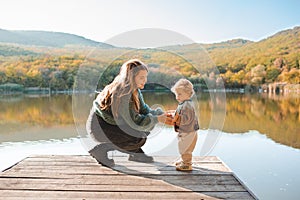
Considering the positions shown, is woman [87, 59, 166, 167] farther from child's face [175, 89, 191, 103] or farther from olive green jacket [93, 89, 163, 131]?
child's face [175, 89, 191, 103]

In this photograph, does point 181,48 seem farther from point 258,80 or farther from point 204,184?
point 258,80

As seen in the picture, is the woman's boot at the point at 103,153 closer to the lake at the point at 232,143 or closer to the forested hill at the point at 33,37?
the lake at the point at 232,143

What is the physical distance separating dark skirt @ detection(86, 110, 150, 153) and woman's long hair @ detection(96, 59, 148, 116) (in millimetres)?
171

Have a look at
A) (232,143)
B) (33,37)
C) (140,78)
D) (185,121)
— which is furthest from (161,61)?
(33,37)

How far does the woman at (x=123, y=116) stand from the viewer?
2.97 metres

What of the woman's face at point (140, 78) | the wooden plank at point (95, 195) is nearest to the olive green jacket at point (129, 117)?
the woman's face at point (140, 78)

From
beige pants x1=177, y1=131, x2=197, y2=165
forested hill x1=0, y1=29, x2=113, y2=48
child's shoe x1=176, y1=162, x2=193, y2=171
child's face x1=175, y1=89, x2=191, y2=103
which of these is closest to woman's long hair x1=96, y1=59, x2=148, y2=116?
child's face x1=175, y1=89, x2=191, y2=103

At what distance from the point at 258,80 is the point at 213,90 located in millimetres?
44980

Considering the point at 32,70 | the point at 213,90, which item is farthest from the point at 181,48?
the point at 32,70

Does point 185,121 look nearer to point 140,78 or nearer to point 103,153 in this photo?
point 140,78

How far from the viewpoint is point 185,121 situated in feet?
10.0

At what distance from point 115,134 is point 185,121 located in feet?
2.22

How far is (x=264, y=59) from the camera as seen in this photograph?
2103 inches

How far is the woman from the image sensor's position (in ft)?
9.75
